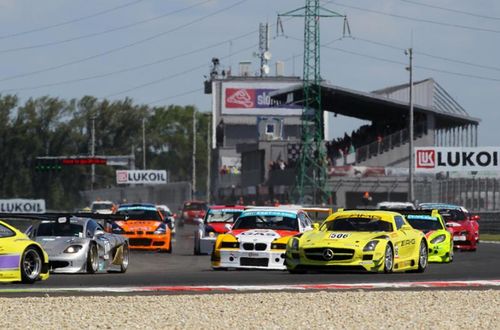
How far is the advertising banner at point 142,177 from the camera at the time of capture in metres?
134

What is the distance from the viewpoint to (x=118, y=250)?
2567 centimetres

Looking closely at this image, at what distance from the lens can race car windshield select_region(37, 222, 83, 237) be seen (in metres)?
24.8

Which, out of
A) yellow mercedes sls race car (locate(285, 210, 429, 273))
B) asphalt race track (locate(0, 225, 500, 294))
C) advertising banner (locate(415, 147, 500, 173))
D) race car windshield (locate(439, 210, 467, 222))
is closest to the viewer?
asphalt race track (locate(0, 225, 500, 294))

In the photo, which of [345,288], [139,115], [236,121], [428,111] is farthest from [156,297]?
[139,115]

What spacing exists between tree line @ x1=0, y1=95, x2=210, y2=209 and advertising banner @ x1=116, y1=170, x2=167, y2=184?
17.9 ft

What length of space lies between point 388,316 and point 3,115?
120 meters

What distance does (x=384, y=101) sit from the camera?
90.4m

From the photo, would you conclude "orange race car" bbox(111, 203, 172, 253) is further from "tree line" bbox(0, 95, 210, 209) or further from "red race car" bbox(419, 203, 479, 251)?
"tree line" bbox(0, 95, 210, 209)

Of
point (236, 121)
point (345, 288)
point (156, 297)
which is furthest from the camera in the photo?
point (236, 121)

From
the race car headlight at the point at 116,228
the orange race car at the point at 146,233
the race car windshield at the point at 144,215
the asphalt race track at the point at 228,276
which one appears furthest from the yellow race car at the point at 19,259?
the race car windshield at the point at 144,215

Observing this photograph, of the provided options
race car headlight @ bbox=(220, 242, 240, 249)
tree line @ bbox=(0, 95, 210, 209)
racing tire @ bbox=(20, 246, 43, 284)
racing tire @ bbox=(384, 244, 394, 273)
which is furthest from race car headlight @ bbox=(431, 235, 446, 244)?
tree line @ bbox=(0, 95, 210, 209)

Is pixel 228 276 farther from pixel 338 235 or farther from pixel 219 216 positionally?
pixel 219 216

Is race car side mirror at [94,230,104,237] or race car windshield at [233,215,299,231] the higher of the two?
race car windshield at [233,215,299,231]

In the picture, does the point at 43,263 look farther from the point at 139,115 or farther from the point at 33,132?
the point at 139,115
